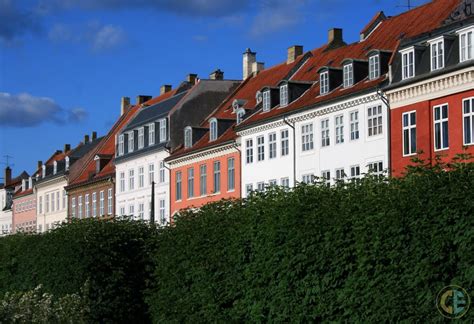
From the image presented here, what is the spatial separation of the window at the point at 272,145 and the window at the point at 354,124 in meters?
8.47

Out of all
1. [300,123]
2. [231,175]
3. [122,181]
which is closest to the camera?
[300,123]

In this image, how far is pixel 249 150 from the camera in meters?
66.0

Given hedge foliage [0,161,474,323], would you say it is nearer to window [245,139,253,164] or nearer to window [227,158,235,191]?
window [245,139,253,164]

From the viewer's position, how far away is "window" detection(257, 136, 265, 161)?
2525 inches

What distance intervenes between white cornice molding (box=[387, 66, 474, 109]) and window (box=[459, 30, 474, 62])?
2.14ft

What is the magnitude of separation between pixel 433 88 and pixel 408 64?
9.46ft

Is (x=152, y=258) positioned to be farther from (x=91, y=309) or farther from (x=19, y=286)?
(x=19, y=286)

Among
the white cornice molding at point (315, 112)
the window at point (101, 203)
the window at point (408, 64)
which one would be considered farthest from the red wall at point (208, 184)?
the window at point (101, 203)

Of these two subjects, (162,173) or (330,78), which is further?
(162,173)

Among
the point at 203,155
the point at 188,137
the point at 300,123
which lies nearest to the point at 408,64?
the point at 300,123

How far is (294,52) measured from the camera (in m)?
73.6

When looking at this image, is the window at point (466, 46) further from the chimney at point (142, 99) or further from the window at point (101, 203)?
the chimney at point (142, 99)

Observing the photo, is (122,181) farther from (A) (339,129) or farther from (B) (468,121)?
(B) (468,121)

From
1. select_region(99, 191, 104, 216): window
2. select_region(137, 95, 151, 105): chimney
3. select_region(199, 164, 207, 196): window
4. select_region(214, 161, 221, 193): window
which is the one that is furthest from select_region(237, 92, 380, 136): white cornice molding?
select_region(137, 95, 151, 105): chimney
